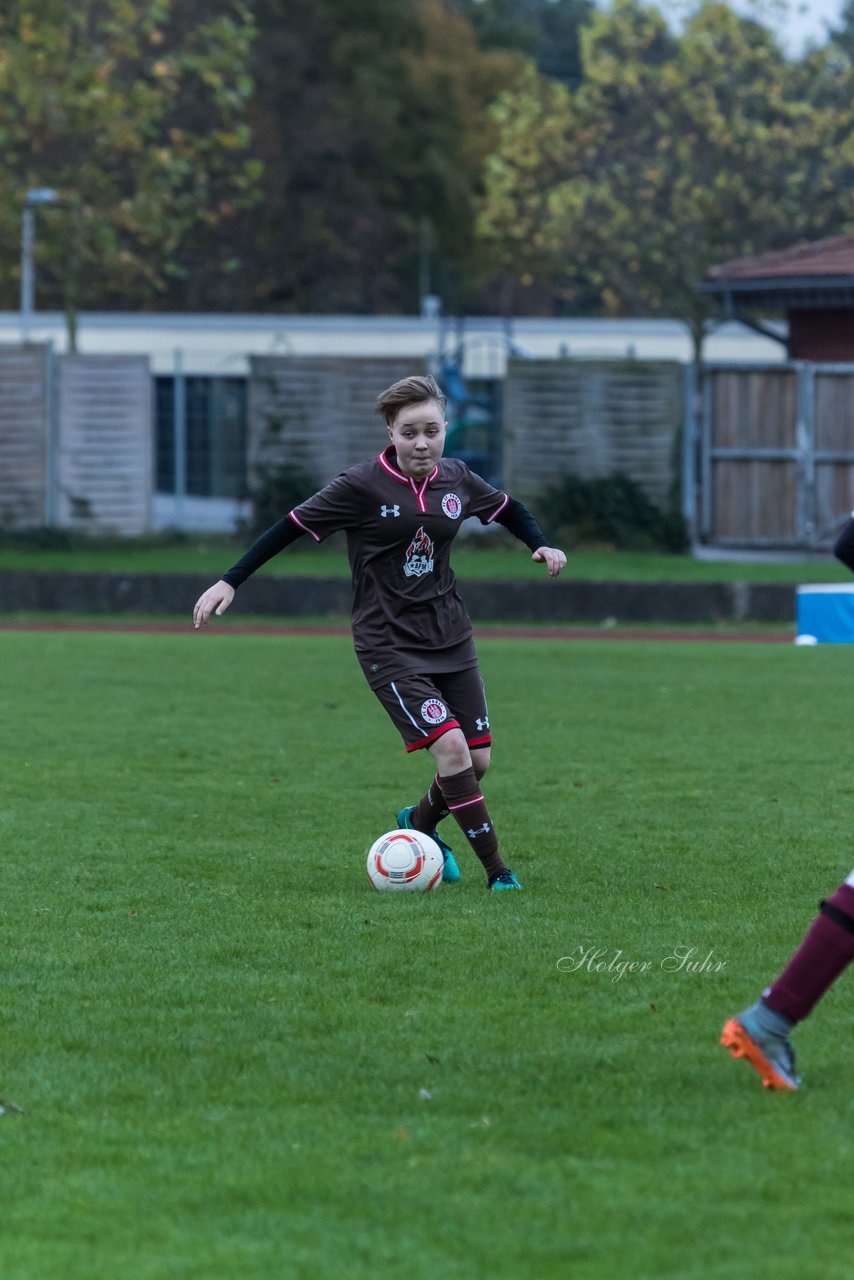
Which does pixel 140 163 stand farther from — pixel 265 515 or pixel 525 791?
pixel 525 791

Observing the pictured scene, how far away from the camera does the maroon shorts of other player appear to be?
22.3 ft

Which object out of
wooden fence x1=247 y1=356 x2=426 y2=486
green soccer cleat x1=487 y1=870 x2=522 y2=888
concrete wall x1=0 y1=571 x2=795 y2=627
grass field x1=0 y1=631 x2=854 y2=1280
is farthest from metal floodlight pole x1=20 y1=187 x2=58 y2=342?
green soccer cleat x1=487 y1=870 x2=522 y2=888

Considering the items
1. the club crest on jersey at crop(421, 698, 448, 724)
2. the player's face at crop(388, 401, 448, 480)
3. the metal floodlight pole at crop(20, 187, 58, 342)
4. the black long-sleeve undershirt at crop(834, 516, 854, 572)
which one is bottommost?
the club crest on jersey at crop(421, 698, 448, 724)

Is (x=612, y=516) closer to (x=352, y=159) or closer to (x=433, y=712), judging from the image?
(x=433, y=712)

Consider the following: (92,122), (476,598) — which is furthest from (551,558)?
(92,122)

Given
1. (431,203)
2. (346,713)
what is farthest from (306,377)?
(431,203)

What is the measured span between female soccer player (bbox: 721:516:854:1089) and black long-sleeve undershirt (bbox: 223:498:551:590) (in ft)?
8.29

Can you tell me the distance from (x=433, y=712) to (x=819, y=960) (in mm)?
2680

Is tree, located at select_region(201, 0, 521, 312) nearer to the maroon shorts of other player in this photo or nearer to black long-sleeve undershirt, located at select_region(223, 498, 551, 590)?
black long-sleeve undershirt, located at select_region(223, 498, 551, 590)

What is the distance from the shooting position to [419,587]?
22.7 ft

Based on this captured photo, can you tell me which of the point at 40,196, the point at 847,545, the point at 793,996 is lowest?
the point at 793,996

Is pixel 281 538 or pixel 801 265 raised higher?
pixel 801 265

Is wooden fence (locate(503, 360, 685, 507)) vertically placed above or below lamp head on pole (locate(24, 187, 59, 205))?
below

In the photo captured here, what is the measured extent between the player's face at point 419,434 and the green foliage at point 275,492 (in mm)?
18193
